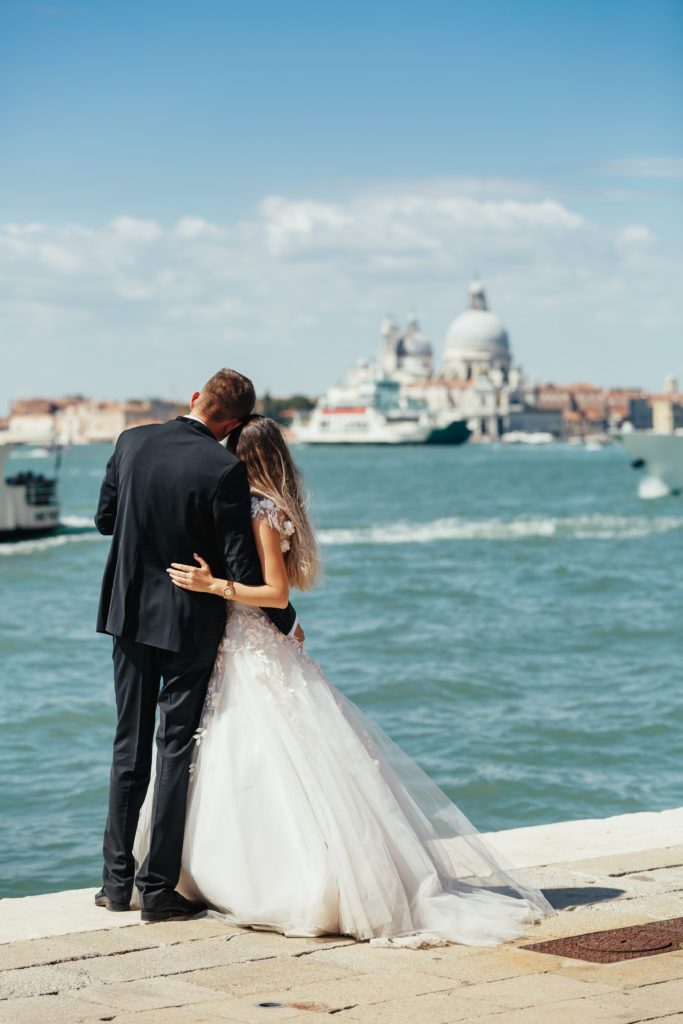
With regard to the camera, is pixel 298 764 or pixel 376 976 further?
pixel 298 764

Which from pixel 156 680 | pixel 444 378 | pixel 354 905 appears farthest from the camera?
pixel 444 378

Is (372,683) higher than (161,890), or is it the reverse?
(161,890)

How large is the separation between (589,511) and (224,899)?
1576 inches

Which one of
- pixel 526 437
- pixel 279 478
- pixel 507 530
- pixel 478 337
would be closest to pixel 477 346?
pixel 478 337

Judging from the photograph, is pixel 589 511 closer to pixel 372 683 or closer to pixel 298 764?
pixel 372 683

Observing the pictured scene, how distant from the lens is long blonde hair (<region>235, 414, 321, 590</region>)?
3.95m

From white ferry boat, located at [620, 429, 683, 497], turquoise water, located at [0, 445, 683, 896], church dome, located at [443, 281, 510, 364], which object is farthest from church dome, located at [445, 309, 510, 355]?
turquoise water, located at [0, 445, 683, 896]

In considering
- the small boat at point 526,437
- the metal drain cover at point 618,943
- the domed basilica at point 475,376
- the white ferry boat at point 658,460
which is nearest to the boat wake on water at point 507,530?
the white ferry boat at point 658,460

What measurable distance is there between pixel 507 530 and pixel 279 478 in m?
30.1

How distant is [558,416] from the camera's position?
18425 cm

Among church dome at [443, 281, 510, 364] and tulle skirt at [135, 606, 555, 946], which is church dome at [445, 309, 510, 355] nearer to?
church dome at [443, 281, 510, 364]

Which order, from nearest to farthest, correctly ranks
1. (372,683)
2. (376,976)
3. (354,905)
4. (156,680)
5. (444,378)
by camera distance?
(376,976) < (354,905) < (156,680) < (372,683) < (444,378)

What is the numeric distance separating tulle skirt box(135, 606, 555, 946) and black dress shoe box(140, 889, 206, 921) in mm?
55

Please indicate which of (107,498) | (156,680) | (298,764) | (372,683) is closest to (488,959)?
(298,764)
